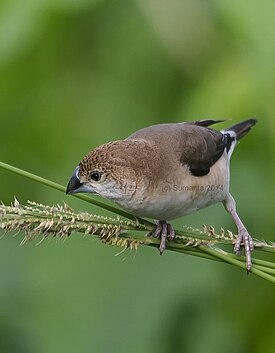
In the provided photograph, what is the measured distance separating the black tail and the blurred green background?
0.08 meters

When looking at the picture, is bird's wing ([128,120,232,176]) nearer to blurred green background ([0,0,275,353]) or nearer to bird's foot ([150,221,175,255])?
blurred green background ([0,0,275,353])

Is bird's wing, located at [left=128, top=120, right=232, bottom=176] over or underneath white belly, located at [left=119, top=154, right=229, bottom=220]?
over

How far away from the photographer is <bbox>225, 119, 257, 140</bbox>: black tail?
3.53m

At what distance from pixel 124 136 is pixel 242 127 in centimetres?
54

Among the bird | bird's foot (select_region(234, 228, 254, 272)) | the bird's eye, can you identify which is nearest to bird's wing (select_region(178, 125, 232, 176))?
the bird

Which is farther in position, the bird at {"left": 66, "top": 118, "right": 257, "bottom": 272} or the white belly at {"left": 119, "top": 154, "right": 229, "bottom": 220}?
the white belly at {"left": 119, "top": 154, "right": 229, "bottom": 220}

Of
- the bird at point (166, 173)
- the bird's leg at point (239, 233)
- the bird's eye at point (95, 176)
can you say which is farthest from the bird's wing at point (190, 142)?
the bird's eye at point (95, 176)

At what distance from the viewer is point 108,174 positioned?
8.85ft

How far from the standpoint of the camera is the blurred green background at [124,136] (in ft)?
10.0

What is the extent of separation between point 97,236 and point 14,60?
1729 mm

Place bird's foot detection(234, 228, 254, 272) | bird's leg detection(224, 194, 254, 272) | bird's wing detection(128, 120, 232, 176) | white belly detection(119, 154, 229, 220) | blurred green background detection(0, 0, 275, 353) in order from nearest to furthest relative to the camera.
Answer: bird's foot detection(234, 228, 254, 272), bird's leg detection(224, 194, 254, 272), white belly detection(119, 154, 229, 220), blurred green background detection(0, 0, 275, 353), bird's wing detection(128, 120, 232, 176)

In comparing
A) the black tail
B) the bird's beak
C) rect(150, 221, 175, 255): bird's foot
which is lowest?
rect(150, 221, 175, 255): bird's foot

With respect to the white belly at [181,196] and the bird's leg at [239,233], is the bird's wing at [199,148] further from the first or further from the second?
the bird's leg at [239,233]

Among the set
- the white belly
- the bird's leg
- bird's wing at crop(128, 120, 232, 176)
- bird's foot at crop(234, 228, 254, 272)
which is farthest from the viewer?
bird's wing at crop(128, 120, 232, 176)
